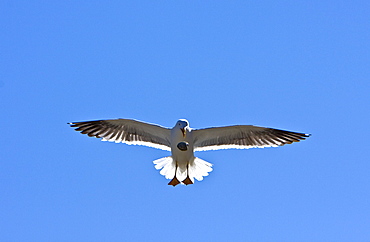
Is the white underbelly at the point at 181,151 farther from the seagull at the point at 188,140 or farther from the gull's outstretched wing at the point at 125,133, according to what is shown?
the gull's outstretched wing at the point at 125,133

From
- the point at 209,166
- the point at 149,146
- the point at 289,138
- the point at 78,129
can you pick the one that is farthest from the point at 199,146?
the point at 78,129

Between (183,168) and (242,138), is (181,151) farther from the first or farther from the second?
(242,138)

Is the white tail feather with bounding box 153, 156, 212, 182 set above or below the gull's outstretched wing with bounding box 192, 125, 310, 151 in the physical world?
below

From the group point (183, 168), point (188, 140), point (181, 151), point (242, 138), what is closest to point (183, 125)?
point (188, 140)

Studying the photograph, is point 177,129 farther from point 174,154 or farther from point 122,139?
point 122,139

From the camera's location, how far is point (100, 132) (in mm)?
9484

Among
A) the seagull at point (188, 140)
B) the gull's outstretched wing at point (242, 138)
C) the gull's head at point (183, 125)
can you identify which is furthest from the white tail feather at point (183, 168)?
the gull's head at point (183, 125)

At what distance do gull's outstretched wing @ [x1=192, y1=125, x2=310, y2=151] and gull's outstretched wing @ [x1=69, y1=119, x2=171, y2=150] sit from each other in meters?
0.73

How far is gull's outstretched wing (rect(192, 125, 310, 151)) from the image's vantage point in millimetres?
9242

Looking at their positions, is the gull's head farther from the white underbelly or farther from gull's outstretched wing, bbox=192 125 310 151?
gull's outstretched wing, bbox=192 125 310 151

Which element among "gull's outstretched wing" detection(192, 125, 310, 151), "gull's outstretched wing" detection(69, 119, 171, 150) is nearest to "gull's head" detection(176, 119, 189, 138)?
"gull's outstretched wing" detection(192, 125, 310, 151)

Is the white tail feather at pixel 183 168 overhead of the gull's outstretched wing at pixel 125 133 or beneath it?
beneath

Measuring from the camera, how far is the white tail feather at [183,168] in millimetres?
9164

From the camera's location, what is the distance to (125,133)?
31.3 ft
